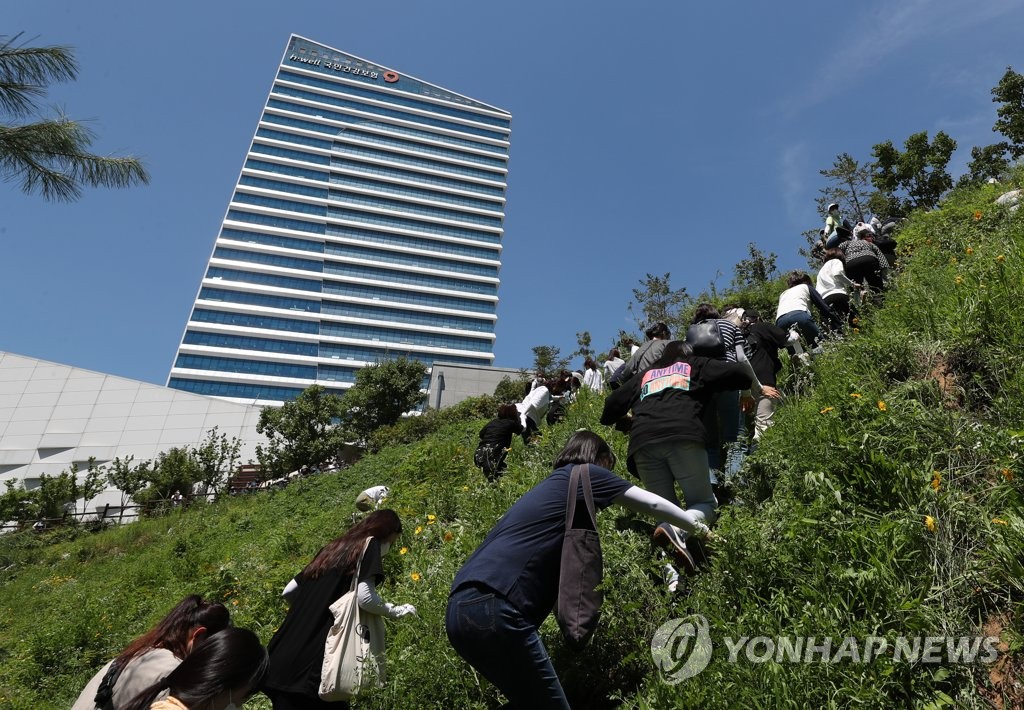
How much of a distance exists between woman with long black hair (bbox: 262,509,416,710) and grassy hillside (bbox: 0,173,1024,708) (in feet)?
1.58

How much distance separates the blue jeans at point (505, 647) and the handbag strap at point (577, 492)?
0.41m

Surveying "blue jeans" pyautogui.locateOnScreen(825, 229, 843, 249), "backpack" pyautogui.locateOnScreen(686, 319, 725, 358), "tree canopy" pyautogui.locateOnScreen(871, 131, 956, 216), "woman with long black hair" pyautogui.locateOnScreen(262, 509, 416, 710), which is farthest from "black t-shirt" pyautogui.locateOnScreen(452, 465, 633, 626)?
"tree canopy" pyautogui.locateOnScreen(871, 131, 956, 216)

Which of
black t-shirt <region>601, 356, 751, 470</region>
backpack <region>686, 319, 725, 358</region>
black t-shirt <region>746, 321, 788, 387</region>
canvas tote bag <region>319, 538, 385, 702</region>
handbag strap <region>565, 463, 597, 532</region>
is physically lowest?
canvas tote bag <region>319, 538, 385, 702</region>

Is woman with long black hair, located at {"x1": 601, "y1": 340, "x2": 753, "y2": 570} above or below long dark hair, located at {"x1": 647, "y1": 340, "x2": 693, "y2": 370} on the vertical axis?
below

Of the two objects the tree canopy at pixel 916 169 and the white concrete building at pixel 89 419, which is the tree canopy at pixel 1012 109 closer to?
the tree canopy at pixel 916 169

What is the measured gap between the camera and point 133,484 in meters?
28.2

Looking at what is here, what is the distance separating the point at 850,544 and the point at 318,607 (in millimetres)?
2647

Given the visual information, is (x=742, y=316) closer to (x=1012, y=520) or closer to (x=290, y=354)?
(x=1012, y=520)

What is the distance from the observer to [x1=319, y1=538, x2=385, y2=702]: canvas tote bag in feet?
9.00

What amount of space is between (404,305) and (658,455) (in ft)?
281

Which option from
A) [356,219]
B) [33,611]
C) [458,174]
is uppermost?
[458,174]

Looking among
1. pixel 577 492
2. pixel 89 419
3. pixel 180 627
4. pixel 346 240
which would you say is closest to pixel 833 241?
pixel 577 492

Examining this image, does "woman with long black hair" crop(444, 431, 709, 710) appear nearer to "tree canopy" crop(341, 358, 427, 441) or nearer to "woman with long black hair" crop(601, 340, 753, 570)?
"woman with long black hair" crop(601, 340, 753, 570)

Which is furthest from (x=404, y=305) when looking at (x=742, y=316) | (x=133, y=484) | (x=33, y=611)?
(x=742, y=316)
